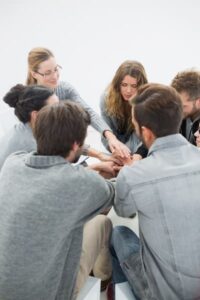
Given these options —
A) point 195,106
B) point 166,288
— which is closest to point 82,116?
point 166,288

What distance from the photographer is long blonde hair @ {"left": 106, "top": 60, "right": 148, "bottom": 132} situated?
2.04m

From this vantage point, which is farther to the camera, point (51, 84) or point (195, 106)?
point (51, 84)

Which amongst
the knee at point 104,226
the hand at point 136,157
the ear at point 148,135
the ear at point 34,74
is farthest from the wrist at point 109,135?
the ear at point 148,135

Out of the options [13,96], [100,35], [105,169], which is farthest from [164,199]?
[100,35]

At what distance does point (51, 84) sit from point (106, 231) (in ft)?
3.88

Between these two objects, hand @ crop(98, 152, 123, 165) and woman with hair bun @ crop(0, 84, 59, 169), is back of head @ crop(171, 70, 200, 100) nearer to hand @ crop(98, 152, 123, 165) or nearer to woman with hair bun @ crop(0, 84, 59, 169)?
hand @ crop(98, 152, 123, 165)

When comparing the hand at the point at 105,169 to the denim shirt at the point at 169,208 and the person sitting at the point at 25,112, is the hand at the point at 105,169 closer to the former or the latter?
the person sitting at the point at 25,112

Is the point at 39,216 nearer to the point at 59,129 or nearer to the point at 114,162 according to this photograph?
the point at 59,129

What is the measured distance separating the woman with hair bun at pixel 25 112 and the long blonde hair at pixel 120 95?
643mm

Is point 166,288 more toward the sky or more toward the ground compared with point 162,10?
more toward the ground

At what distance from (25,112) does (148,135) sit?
26.9 inches

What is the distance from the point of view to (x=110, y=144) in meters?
2.07

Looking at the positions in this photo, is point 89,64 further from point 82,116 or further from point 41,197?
point 41,197

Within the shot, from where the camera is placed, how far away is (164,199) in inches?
42.0
